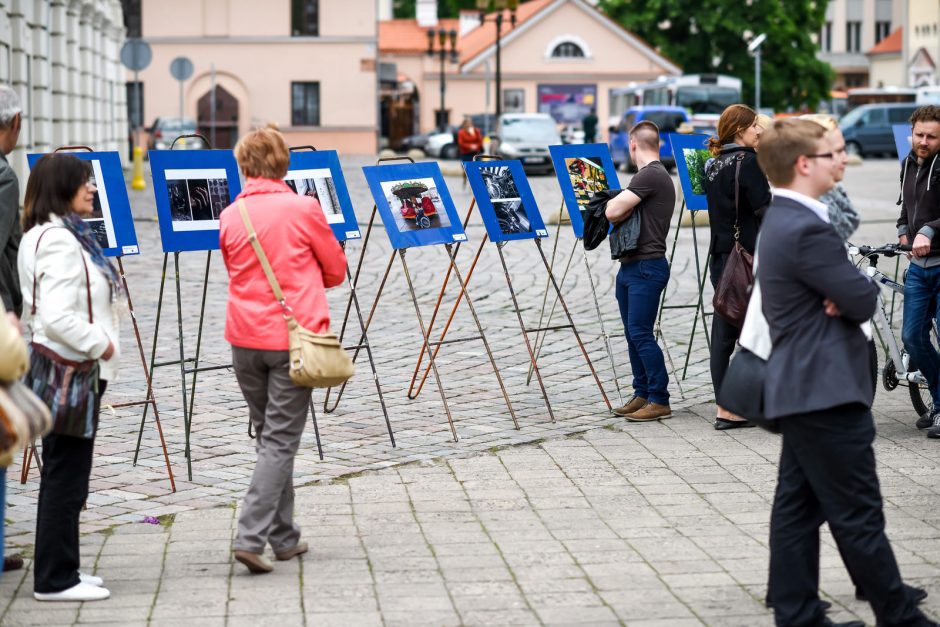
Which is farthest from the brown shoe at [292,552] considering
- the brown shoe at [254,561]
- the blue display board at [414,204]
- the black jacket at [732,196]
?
the black jacket at [732,196]

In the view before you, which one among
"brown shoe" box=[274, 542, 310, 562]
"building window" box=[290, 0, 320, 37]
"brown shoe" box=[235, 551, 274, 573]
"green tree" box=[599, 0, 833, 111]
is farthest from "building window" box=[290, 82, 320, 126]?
"brown shoe" box=[235, 551, 274, 573]

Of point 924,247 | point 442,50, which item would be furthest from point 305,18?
point 924,247

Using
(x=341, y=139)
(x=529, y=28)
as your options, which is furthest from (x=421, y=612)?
(x=529, y=28)

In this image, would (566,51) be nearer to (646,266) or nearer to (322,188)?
(646,266)

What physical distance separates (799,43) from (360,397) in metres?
55.4

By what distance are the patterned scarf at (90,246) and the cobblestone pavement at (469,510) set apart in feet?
3.78

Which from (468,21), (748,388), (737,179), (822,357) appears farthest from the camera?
(468,21)

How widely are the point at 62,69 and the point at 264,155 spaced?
840 inches

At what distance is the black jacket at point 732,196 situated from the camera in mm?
8023

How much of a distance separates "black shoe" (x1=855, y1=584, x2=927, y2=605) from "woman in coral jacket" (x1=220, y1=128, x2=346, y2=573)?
2.19 meters

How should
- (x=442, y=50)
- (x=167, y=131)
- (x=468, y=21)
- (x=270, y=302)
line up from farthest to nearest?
(x=468, y=21) → (x=442, y=50) → (x=167, y=131) → (x=270, y=302)

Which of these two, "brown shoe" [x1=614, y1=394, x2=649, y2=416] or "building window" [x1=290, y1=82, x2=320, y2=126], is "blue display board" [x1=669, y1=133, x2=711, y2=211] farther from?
"building window" [x1=290, y1=82, x2=320, y2=126]

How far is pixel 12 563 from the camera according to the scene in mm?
5809

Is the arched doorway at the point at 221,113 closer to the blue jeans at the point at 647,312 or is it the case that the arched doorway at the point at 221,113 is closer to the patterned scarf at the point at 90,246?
the blue jeans at the point at 647,312
